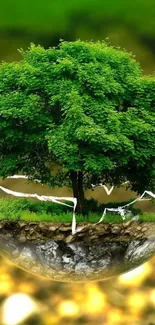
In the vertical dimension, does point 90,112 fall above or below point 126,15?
below

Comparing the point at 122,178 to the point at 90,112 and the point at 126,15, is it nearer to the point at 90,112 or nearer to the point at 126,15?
the point at 90,112

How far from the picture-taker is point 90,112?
1957 mm

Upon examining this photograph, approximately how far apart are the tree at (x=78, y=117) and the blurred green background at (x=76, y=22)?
0.31m

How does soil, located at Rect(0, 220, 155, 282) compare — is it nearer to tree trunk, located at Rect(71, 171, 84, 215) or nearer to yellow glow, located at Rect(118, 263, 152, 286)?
tree trunk, located at Rect(71, 171, 84, 215)

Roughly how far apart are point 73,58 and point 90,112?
0.19 m

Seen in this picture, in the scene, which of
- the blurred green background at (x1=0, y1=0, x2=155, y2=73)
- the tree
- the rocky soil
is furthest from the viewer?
the blurred green background at (x1=0, y1=0, x2=155, y2=73)

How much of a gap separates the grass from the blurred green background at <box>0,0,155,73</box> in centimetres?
56

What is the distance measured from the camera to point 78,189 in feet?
7.00

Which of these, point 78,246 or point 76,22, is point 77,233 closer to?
point 78,246

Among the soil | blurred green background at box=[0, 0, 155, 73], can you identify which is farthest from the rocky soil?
blurred green background at box=[0, 0, 155, 73]

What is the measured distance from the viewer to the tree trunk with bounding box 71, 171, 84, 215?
209cm

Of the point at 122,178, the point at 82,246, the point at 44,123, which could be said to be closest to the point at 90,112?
the point at 44,123

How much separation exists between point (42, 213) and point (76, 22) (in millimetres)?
783

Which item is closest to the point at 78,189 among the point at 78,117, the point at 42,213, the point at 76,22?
the point at 42,213
